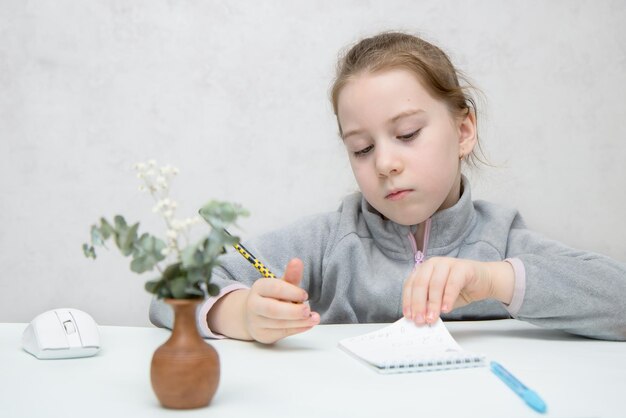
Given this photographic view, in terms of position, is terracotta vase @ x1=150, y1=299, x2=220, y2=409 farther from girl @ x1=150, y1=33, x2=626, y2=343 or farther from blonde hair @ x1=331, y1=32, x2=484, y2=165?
blonde hair @ x1=331, y1=32, x2=484, y2=165

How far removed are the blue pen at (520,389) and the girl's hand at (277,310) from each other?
0.23 metres

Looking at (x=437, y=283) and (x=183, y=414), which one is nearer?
(x=183, y=414)

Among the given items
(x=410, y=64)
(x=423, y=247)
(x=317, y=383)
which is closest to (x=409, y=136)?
(x=410, y=64)

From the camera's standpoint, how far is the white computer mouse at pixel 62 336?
0.92 metres

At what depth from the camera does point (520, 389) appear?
74cm

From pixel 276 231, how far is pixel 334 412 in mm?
783

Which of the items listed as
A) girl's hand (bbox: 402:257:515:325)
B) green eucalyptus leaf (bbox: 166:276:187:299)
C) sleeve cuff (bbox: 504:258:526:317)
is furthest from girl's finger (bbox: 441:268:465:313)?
green eucalyptus leaf (bbox: 166:276:187:299)

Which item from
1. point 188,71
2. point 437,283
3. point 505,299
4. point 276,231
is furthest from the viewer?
point 188,71

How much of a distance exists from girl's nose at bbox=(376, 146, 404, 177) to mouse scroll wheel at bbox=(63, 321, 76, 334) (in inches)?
21.5

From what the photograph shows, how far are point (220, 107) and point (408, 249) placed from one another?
0.63 metres

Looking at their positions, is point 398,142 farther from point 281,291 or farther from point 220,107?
point 220,107

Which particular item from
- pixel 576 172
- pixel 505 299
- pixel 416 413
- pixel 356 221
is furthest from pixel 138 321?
pixel 416 413

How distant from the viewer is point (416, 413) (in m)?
0.68

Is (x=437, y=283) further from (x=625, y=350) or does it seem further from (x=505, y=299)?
(x=625, y=350)
